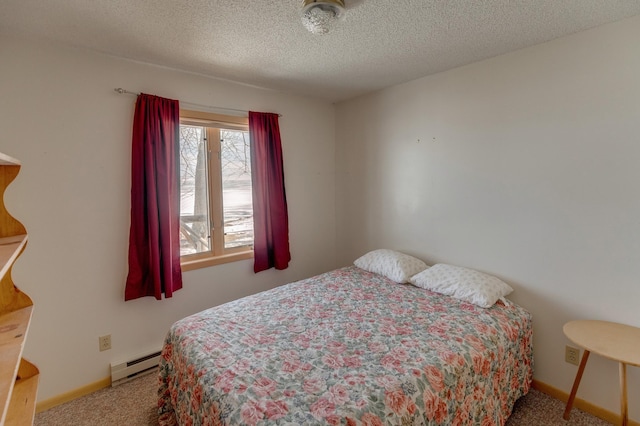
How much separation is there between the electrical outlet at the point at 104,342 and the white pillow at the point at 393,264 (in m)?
2.09

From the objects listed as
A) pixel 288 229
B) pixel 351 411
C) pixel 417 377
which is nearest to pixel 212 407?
pixel 351 411

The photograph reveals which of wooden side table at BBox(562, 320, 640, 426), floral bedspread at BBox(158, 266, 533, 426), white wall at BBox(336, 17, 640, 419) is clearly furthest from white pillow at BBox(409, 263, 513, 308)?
wooden side table at BBox(562, 320, 640, 426)

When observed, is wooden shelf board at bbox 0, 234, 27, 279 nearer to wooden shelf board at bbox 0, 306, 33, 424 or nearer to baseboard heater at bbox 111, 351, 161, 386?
wooden shelf board at bbox 0, 306, 33, 424

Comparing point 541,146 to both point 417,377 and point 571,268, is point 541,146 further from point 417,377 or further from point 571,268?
point 417,377

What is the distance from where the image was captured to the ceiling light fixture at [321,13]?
4.69 ft

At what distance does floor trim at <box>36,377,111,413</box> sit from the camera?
1.98m

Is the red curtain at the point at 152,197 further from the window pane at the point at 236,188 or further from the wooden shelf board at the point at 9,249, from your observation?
the wooden shelf board at the point at 9,249

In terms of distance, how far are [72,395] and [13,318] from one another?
1342 millimetres

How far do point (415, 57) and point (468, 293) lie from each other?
175 cm

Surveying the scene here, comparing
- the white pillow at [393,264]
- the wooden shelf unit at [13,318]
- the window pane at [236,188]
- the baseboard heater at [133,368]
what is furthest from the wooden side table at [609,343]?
the baseboard heater at [133,368]

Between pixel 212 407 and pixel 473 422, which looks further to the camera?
pixel 473 422

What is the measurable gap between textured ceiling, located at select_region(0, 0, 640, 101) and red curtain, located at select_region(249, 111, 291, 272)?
0.59 m

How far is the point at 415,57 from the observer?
7.29 feet

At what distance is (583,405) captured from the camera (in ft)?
6.37
